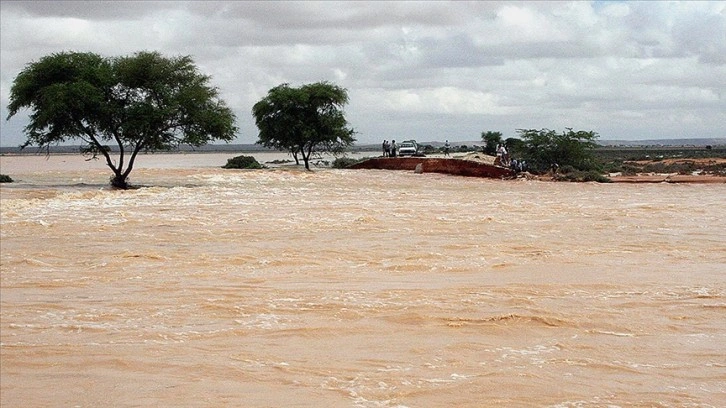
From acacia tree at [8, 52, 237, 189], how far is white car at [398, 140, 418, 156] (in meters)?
28.7

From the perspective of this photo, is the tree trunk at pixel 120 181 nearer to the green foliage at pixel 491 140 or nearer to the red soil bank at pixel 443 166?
the red soil bank at pixel 443 166

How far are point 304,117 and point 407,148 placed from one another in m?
12.8

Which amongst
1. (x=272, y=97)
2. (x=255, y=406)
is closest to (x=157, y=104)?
(x=272, y=97)

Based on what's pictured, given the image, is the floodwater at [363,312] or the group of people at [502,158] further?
the group of people at [502,158]

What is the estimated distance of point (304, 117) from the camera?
171 feet

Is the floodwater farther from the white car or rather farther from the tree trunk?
the white car

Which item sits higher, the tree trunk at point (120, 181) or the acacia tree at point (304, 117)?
the acacia tree at point (304, 117)

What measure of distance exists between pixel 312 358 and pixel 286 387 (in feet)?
2.75

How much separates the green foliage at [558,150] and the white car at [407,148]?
1718 centimetres

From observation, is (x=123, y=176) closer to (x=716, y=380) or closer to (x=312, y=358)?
(x=312, y=358)

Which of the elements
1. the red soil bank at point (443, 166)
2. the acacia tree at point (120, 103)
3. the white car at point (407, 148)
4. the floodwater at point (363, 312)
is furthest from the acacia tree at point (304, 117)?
the floodwater at point (363, 312)

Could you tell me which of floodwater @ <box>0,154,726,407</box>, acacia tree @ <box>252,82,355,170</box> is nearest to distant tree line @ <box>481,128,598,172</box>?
acacia tree @ <box>252,82,355,170</box>

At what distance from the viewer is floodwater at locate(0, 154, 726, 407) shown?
646 centimetres

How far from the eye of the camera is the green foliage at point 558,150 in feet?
142
